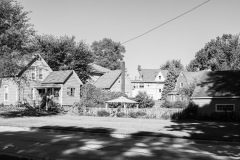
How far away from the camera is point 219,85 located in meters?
34.7

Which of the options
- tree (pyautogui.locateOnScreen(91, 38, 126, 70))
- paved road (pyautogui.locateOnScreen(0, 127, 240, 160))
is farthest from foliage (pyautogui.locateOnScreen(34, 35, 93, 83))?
tree (pyautogui.locateOnScreen(91, 38, 126, 70))

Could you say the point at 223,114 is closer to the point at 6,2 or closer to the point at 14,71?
the point at 14,71

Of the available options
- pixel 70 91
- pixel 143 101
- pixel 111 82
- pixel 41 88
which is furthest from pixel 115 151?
pixel 111 82

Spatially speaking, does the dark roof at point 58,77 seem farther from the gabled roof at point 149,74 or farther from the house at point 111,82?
the gabled roof at point 149,74

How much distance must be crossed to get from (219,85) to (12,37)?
869 inches

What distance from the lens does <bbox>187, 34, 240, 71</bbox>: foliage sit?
267 feet

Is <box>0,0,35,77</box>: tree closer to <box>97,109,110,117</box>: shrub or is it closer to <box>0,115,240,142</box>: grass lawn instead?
<box>0,115,240,142</box>: grass lawn

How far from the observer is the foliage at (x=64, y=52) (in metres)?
61.8

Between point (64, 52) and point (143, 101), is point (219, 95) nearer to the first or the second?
point (143, 101)

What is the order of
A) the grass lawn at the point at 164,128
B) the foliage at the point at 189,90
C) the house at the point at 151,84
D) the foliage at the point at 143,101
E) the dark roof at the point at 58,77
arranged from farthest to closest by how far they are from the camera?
the house at the point at 151,84, the foliage at the point at 189,90, the dark roof at the point at 58,77, the foliage at the point at 143,101, the grass lawn at the point at 164,128

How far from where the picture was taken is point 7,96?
48.7 m

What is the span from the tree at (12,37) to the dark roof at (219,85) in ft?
60.0

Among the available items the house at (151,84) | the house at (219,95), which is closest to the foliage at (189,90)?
the house at (219,95)

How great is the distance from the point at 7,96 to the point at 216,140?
39402 millimetres
